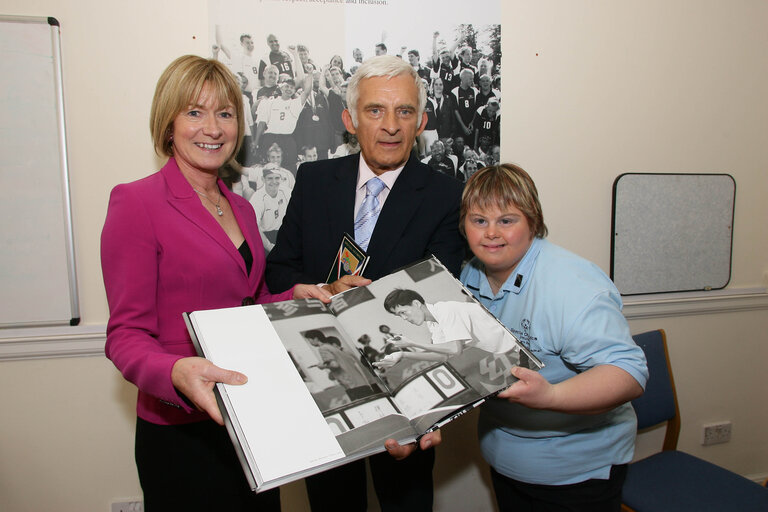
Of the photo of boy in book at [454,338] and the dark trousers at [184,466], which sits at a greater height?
the photo of boy in book at [454,338]

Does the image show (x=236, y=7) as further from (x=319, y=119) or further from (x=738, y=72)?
(x=738, y=72)

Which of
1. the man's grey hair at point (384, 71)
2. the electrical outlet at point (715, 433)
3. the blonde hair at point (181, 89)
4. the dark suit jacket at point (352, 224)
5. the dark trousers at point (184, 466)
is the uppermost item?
the man's grey hair at point (384, 71)

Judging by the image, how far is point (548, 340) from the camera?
118cm

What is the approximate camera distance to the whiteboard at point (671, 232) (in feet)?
7.17

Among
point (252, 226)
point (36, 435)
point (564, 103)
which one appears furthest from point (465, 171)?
point (36, 435)

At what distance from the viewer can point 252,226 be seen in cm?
150

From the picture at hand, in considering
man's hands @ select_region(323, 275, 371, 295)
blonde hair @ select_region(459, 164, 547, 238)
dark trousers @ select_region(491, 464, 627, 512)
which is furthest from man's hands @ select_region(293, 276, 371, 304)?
dark trousers @ select_region(491, 464, 627, 512)

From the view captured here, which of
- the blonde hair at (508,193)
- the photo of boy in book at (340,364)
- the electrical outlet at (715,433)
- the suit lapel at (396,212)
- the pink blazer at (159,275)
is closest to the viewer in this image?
the photo of boy in book at (340,364)

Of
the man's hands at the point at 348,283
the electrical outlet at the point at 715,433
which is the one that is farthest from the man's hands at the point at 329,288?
the electrical outlet at the point at 715,433

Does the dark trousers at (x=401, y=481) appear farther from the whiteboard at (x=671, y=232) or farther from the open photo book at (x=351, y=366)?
the whiteboard at (x=671, y=232)

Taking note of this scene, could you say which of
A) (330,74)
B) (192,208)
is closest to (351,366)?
(192,208)

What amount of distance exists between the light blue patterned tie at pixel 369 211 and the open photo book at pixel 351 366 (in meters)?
0.41

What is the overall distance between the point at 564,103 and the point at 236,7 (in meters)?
1.51

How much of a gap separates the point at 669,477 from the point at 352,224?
171 cm
